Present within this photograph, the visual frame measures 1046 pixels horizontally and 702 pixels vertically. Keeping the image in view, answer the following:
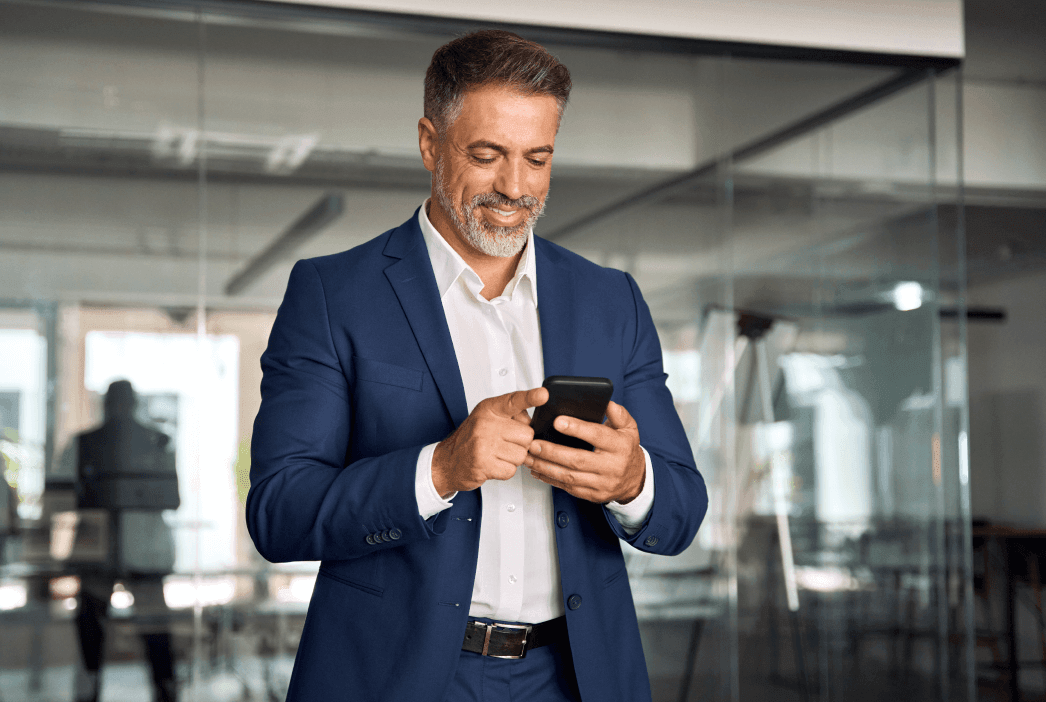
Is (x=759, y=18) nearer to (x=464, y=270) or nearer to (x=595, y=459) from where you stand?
(x=464, y=270)

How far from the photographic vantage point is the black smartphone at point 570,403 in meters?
1.17

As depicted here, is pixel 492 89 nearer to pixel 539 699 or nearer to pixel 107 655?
pixel 539 699

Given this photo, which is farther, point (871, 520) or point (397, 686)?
point (871, 520)

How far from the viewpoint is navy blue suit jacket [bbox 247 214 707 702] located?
1.26 metres

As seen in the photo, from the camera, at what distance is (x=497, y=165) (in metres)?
1.41

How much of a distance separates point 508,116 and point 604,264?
108 inches

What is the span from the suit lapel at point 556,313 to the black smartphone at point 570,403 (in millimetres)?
189

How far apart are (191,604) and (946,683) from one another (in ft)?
11.0

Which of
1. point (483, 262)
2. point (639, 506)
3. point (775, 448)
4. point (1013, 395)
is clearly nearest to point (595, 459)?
point (639, 506)

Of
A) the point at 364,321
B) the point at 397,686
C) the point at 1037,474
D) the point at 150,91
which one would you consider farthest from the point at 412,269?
the point at 1037,474

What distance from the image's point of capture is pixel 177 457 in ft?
11.7

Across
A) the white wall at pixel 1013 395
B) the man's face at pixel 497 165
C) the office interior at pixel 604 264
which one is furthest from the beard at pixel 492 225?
the white wall at pixel 1013 395

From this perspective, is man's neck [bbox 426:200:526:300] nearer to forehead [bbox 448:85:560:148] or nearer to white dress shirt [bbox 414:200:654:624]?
white dress shirt [bbox 414:200:654:624]

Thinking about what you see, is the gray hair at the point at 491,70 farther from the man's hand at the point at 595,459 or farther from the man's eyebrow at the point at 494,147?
the man's hand at the point at 595,459
